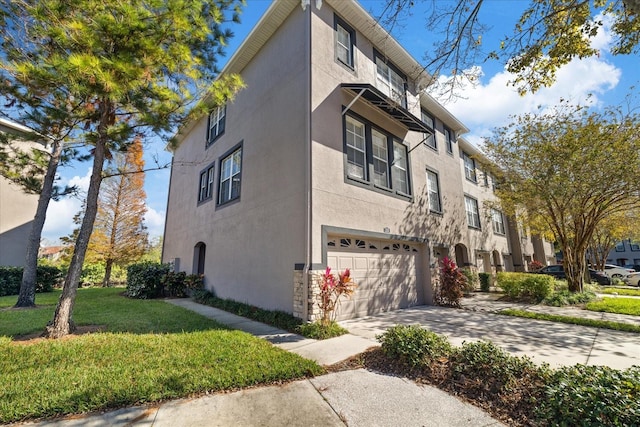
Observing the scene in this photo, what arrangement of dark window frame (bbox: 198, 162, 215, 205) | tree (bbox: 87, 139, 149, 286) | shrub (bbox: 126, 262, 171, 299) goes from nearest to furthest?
1. shrub (bbox: 126, 262, 171, 299)
2. dark window frame (bbox: 198, 162, 215, 205)
3. tree (bbox: 87, 139, 149, 286)

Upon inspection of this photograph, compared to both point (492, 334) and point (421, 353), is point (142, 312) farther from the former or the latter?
point (492, 334)

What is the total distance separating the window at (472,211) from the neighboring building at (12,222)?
2420 cm

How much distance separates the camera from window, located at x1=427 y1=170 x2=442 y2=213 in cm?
1230

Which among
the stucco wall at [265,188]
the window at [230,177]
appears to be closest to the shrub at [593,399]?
the stucco wall at [265,188]

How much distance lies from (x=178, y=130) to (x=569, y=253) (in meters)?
15.4

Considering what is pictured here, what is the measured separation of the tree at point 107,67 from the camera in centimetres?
473

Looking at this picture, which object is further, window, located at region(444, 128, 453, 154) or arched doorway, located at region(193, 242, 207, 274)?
window, located at region(444, 128, 453, 154)

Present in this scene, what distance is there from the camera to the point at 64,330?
552 centimetres

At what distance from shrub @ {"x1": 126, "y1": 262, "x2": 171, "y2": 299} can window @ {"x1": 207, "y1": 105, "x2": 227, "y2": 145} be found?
6263mm

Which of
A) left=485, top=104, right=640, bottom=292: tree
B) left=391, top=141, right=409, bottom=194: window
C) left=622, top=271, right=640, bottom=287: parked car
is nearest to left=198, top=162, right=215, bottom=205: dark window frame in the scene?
left=391, top=141, right=409, bottom=194: window

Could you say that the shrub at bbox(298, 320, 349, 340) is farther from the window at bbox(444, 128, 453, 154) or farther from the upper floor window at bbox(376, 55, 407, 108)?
the window at bbox(444, 128, 453, 154)

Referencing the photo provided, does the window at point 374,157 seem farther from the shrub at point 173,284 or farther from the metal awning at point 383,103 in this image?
the shrub at point 173,284

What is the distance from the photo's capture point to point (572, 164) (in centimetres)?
1048

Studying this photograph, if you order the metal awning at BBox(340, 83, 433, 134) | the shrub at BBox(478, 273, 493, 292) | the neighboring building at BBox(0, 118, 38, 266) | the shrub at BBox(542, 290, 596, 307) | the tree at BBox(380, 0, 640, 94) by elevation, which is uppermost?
the metal awning at BBox(340, 83, 433, 134)
